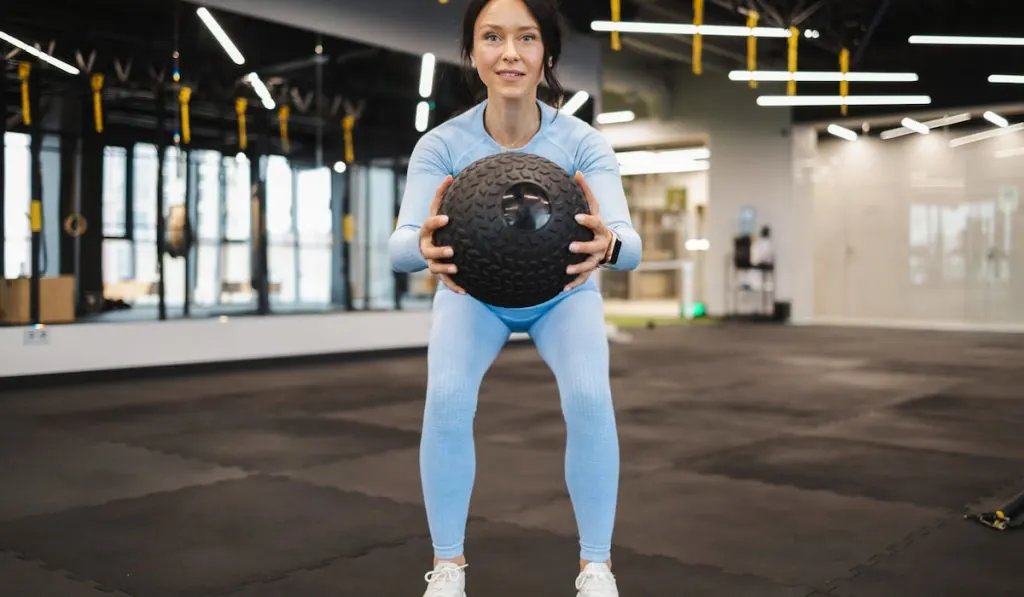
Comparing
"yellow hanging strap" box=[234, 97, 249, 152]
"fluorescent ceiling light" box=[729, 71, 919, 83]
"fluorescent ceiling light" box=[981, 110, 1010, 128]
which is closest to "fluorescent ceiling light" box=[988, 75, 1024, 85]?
"fluorescent ceiling light" box=[981, 110, 1010, 128]

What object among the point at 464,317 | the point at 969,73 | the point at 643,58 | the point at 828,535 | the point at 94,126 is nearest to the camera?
the point at 464,317

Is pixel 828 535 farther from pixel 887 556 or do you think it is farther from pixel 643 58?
pixel 643 58

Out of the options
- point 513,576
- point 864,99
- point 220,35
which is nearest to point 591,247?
point 513,576

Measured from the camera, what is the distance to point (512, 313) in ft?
5.75

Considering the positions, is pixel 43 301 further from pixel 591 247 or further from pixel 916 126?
pixel 916 126

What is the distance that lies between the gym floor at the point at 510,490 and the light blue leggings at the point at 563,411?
343 mm

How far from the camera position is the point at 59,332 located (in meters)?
5.95

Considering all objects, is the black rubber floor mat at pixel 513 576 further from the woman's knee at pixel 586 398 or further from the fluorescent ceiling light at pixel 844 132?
the fluorescent ceiling light at pixel 844 132

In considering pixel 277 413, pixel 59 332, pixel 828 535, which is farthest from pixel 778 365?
pixel 59 332

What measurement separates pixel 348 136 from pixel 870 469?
20.1 feet

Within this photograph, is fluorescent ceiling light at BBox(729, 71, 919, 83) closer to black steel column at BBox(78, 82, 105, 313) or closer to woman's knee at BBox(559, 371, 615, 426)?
black steel column at BBox(78, 82, 105, 313)

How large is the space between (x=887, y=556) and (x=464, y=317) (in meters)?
1.33

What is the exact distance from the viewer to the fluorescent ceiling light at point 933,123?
11.6 metres

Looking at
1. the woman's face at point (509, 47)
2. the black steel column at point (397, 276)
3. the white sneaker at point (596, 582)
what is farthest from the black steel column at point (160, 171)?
the white sneaker at point (596, 582)
